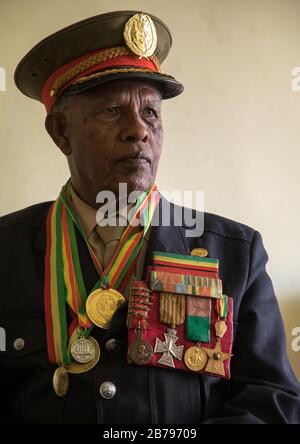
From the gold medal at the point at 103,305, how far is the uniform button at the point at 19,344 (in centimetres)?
19

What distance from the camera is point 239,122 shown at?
215 cm

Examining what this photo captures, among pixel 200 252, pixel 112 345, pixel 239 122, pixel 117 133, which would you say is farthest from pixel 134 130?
pixel 239 122

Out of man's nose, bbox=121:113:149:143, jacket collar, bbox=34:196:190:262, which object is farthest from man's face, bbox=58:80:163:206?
jacket collar, bbox=34:196:190:262

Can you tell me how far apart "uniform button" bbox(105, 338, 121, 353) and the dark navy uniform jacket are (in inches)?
0.4

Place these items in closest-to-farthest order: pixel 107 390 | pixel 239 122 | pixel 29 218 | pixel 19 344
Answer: pixel 107 390
pixel 19 344
pixel 29 218
pixel 239 122

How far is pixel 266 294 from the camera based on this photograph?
4.57ft

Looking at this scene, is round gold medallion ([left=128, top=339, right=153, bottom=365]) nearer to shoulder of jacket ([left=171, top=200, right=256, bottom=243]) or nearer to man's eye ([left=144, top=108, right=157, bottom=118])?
shoulder of jacket ([left=171, top=200, right=256, bottom=243])

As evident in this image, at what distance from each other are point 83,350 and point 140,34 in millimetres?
818

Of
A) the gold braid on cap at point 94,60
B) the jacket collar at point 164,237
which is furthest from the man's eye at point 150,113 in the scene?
the jacket collar at point 164,237

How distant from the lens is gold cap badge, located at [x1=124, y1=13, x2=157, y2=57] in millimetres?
1411

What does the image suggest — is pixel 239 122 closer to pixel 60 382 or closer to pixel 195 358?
pixel 195 358

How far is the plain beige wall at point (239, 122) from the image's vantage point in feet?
7.02

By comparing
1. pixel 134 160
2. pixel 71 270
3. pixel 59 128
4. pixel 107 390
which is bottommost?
pixel 107 390

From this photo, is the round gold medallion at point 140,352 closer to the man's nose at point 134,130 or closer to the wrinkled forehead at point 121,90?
the man's nose at point 134,130
